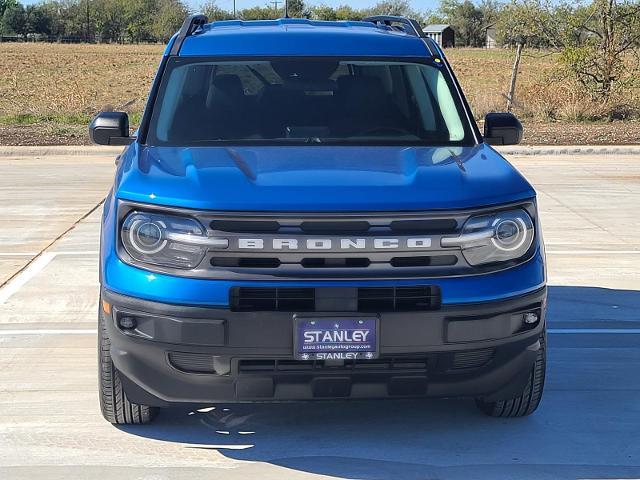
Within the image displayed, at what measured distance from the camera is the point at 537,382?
493cm

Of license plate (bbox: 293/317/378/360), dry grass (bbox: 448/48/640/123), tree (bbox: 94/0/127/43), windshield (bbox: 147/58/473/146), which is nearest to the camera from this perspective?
license plate (bbox: 293/317/378/360)

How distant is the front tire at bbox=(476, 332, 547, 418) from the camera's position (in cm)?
488

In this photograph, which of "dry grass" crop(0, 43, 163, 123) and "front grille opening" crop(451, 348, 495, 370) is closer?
"front grille opening" crop(451, 348, 495, 370)

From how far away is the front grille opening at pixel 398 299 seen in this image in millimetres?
4297

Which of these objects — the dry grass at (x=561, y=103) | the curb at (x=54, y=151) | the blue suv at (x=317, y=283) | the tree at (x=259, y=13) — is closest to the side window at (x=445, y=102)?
the blue suv at (x=317, y=283)

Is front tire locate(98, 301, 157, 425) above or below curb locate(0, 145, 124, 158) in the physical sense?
above

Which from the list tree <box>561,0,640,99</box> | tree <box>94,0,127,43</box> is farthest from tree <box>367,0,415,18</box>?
tree <box>561,0,640,99</box>

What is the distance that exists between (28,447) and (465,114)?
281 centimetres

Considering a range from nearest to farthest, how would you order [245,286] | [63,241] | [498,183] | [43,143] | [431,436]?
[245,286], [498,183], [431,436], [63,241], [43,143]

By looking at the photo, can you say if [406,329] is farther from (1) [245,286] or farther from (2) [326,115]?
(2) [326,115]

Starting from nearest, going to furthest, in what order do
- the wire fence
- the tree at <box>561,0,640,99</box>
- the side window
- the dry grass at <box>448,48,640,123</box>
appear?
the side window < the dry grass at <box>448,48,640,123</box> < the tree at <box>561,0,640,99</box> < the wire fence

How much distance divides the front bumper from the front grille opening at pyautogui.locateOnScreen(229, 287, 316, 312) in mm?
56

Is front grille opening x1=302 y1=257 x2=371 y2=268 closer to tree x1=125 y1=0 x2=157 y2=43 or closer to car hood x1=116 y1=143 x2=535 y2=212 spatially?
car hood x1=116 y1=143 x2=535 y2=212

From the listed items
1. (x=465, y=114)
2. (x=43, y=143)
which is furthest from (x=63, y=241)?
(x=43, y=143)
